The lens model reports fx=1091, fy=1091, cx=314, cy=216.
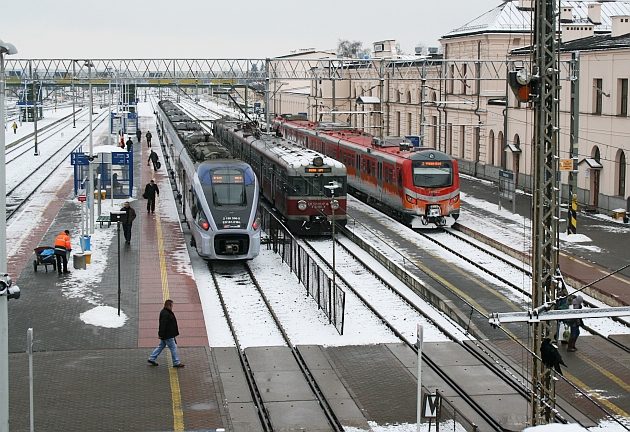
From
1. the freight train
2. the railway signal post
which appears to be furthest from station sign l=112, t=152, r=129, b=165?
the railway signal post

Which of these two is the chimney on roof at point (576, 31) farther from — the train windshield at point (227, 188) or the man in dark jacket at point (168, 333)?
the man in dark jacket at point (168, 333)

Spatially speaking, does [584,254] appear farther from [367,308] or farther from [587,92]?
[587,92]

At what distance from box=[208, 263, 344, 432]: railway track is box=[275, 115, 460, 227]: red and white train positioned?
29.1ft

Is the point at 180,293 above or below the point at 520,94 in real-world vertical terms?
below

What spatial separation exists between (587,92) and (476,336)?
24.9 meters

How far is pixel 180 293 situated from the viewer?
2595 centimetres

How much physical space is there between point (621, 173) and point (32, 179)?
1160 inches

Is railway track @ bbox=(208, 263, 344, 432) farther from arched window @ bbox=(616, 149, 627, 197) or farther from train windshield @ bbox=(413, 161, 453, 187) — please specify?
arched window @ bbox=(616, 149, 627, 197)

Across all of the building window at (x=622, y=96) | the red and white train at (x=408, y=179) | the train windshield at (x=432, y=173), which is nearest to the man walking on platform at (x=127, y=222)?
the red and white train at (x=408, y=179)

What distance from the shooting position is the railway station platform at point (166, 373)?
55.1ft

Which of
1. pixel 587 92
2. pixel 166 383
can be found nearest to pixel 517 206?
pixel 587 92

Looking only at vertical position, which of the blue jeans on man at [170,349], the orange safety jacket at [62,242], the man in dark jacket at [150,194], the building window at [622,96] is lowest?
the blue jeans on man at [170,349]

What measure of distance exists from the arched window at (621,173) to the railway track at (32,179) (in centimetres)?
2323

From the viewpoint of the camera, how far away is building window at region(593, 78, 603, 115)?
44094 mm
